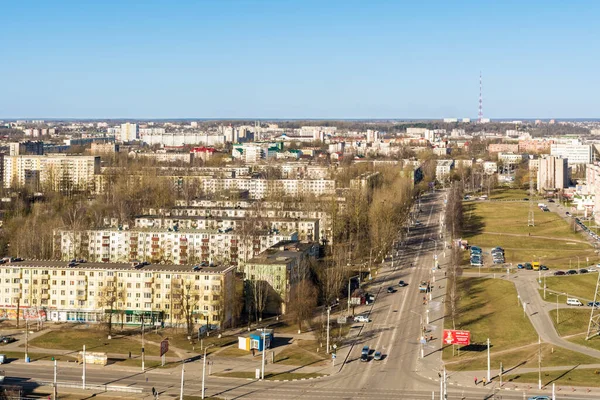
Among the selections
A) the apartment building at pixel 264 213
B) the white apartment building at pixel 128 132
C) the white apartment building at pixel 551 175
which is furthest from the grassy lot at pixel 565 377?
the white apartment building at pixel 128 132

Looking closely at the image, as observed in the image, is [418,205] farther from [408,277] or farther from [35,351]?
[35,351]

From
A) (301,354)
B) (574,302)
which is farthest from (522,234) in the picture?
(301,354)

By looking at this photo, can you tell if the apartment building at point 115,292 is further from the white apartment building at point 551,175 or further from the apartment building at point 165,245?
the white apartment building at point 551,175

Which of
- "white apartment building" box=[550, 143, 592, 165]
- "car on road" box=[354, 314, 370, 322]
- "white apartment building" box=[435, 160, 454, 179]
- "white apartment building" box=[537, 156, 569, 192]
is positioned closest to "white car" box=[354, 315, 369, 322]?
"car on road" box=[354, 314, 370, 322]

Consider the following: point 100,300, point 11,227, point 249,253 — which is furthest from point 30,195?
point 100,300

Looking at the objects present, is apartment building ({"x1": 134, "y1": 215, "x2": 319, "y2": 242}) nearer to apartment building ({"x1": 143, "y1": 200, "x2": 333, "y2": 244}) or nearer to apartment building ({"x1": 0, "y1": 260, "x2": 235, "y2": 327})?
apartment building ({"x1": 143, "y1": 200, "x2": 333, "y2": 244})

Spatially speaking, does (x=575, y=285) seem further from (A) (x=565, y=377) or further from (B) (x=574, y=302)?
(A) (x=565, y=377)
